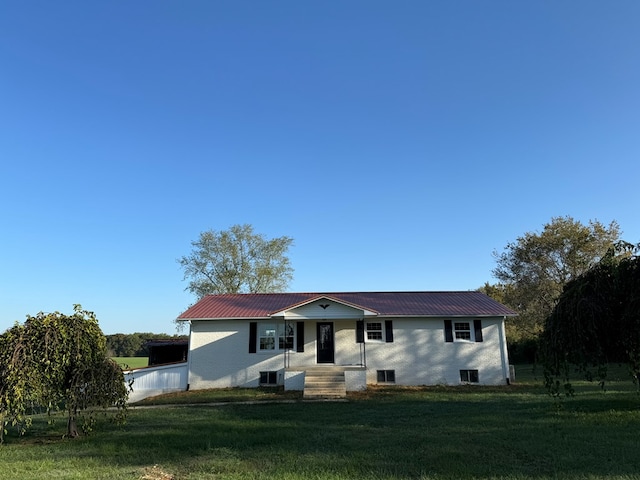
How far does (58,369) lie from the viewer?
30.4 ft

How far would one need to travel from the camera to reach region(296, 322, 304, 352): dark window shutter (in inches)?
763

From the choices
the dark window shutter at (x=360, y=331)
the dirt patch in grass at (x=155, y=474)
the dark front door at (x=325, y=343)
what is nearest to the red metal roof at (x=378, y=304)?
the dark window shutter at (x=360, y=331)

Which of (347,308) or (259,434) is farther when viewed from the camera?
(347,308)

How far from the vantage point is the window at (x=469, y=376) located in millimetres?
19078

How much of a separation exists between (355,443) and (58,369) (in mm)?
6462

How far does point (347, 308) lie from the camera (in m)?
18.3

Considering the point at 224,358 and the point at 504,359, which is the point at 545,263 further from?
the point at 224,358

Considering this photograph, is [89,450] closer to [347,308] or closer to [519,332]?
[347,308]

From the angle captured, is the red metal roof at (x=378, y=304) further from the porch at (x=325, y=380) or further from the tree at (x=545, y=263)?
the tree at (x=545, y=263)

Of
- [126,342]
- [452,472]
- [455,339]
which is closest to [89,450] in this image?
[452,472]

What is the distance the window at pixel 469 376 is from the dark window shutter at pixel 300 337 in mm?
7194

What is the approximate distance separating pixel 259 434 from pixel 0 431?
5337 millimetres

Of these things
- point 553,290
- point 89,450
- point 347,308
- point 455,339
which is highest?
point 553,290

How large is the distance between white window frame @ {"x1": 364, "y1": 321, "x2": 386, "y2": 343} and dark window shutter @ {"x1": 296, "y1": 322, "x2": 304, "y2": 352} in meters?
2.86
